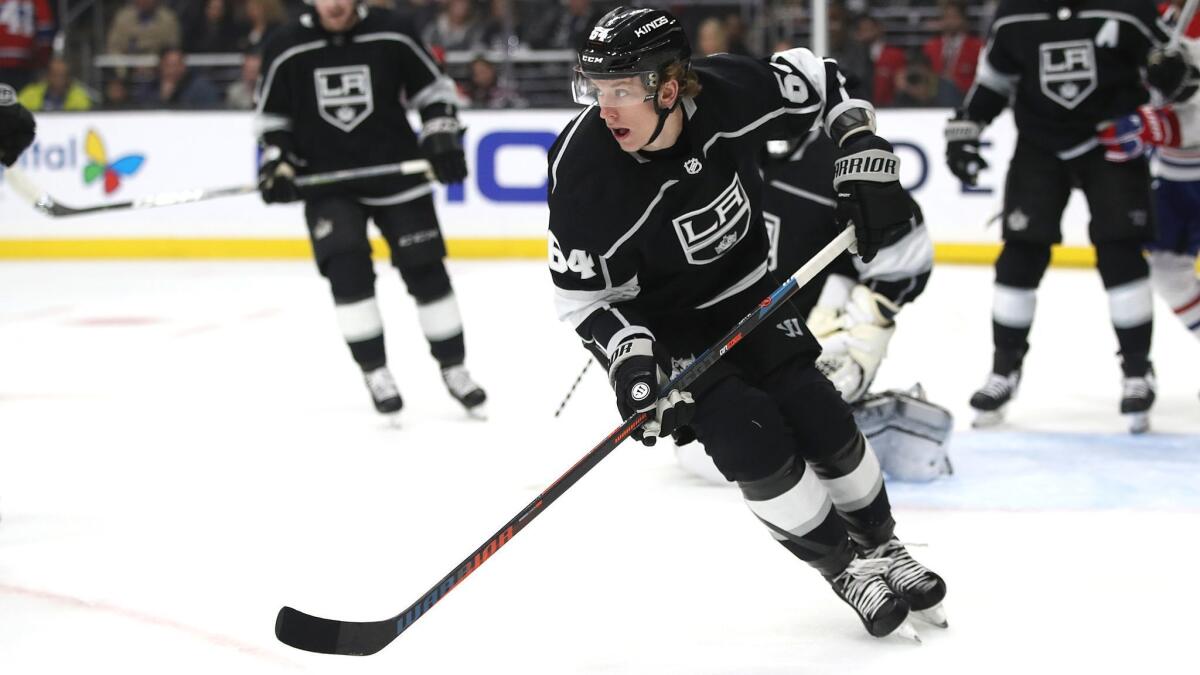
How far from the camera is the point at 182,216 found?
25.1ft

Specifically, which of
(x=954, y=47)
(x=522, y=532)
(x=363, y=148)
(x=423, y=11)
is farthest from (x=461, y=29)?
(x=522, y=532)

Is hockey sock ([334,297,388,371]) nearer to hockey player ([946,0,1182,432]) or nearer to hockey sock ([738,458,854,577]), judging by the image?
hockey player ([946,0,1182,432])

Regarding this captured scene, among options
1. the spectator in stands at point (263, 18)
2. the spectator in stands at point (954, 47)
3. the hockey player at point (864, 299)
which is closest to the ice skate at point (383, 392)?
the hockey player at point (864, 299)

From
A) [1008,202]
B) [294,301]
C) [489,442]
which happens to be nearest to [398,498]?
[489,442]

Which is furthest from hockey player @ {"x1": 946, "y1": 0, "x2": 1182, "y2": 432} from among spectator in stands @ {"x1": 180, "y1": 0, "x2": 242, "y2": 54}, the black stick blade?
spectator in stands @ {"x1": 180, "y1": 0, "x2": 242, "y2": 54}

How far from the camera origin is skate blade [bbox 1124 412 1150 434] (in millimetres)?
3688

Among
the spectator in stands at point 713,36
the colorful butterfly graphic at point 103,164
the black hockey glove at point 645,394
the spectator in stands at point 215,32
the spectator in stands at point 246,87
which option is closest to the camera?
the black hockey glove at point 645,394

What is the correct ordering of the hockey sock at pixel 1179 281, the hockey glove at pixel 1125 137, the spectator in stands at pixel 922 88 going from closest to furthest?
the hockey glove at pixel 1125 137
the hockey sock at pixel 1179 281
the spectator in stands at pixel 922 88

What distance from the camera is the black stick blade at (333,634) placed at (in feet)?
7.12

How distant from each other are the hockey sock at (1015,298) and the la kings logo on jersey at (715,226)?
1.72 metres

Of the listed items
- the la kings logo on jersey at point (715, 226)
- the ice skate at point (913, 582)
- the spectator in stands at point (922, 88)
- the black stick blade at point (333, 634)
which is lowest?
the spectator in stands at point (922, 88)

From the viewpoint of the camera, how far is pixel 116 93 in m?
8.12

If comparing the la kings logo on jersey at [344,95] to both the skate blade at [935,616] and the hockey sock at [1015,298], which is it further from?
the skate blade at [935,616]

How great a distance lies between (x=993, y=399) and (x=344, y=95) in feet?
6.45
